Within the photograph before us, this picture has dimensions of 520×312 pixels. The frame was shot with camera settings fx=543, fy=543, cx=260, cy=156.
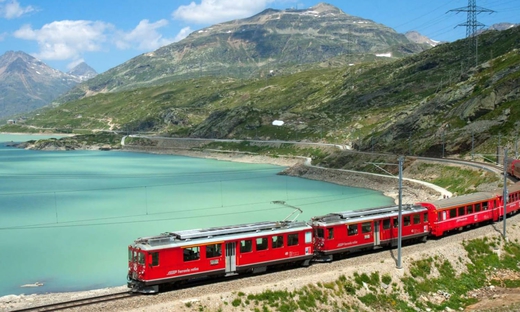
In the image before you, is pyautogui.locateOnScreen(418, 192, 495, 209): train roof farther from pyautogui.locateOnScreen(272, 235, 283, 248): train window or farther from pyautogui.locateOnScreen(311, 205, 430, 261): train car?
pyautogui.locateOnScreen(272, 235, 283, 248): train window

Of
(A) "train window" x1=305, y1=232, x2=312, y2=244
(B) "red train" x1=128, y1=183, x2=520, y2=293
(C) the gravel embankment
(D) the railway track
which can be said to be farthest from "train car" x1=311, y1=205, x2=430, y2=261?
(D) the railway track

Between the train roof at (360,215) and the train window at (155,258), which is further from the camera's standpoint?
the train roof at (360,215)

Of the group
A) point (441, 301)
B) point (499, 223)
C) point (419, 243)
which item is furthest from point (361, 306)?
point (499, 223)

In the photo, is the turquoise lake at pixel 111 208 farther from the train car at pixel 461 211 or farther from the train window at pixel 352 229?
the train car at pixel 461 211

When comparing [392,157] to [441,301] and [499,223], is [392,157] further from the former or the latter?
[441,301]

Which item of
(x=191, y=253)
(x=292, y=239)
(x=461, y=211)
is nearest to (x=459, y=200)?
(x=461, y=211)

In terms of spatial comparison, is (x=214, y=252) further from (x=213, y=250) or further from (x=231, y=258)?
(x=231, y=258)

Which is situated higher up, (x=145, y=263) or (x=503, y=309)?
(x=145, y=263)

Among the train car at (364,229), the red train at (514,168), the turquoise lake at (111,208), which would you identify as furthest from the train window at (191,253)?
the red train at (514,168)
